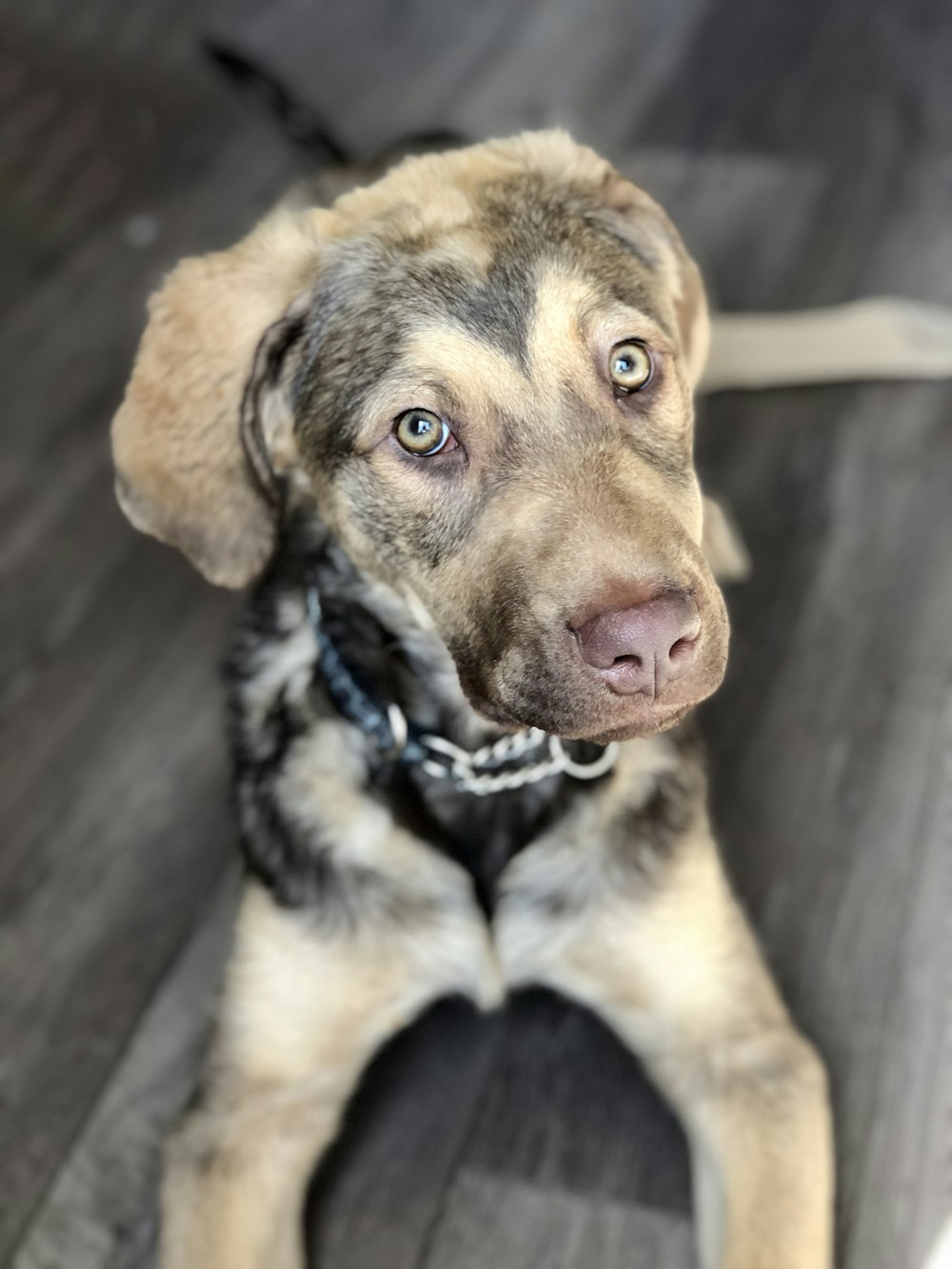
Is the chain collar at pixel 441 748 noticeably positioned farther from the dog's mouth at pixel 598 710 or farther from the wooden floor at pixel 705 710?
the wooden floor at pixel 705 710

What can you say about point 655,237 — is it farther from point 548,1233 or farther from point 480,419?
point 548,1233

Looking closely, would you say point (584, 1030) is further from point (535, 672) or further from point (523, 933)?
point (535, 672)

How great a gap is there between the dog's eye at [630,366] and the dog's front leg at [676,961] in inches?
26.7

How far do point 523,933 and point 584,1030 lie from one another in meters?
0.37

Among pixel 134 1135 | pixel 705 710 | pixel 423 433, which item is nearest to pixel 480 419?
pixel 423 433

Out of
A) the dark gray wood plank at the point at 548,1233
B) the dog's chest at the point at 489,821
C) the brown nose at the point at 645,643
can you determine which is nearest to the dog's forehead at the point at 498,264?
the brown nose at the point at 645,643

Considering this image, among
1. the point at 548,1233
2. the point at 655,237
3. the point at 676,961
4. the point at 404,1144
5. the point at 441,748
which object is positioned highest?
the point at 655,237

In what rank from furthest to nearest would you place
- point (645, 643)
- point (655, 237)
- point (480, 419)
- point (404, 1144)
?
point (404, 1144) → point (655, 237) → point (480, 419) → point (645, 643)

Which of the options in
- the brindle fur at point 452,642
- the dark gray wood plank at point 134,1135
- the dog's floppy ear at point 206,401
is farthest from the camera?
the dark gray wood plank at point 134,1135

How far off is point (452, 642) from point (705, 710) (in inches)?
45.6

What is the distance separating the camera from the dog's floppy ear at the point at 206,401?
1.87m

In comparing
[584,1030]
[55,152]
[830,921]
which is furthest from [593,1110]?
[55,152]

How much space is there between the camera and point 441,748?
2.04 m

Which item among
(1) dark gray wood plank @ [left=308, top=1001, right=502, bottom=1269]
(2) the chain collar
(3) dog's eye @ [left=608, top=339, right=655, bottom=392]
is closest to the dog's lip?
(2) the chain collar
